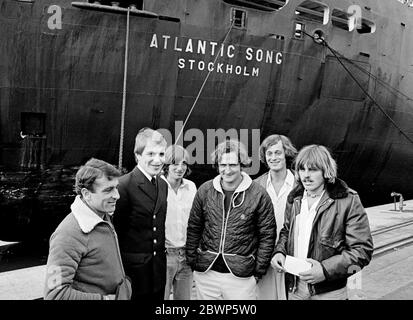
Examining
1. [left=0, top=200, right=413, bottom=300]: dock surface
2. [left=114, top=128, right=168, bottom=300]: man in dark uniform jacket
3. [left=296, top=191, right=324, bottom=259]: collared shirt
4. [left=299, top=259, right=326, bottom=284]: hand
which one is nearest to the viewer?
[left=299, top=259, right=326, bottom=284]: hand

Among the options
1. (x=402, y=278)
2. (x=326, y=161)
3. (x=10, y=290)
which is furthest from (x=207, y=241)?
(x=402, y=278)

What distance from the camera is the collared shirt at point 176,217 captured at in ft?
11.4

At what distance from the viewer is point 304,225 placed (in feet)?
9.21

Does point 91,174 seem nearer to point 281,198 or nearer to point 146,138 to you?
point 146,138

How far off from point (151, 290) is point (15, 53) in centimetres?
454

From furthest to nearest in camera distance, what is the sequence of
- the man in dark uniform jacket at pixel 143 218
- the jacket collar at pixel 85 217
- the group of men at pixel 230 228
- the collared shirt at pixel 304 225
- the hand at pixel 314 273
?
the man in dark uniform jacket at pixel 143 218 < the collared shirt at pixel 304 225 < the hand at pixel 314 273 < the group of men at pixel 230 228 < the jacket collar at pixel 85 217

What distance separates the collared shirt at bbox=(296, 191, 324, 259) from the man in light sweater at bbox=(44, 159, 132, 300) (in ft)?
3.43

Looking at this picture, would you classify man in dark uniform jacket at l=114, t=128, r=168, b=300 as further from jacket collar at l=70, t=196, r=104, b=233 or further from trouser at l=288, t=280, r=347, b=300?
trouser at l=288, t=280, r=347, b=300

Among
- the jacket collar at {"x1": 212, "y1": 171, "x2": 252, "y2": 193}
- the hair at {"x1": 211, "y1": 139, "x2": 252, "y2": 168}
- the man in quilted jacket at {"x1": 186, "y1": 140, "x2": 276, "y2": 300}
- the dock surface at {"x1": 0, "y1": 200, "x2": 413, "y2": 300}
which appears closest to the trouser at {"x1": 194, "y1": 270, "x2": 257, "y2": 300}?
the man in quilted jacket at {"x1": 186, "y1": 140, "x2": 276, "y2": 300}

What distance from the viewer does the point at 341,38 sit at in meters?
9.22

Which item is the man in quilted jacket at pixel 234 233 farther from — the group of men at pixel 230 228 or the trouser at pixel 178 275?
the trouser at pixel 178 275

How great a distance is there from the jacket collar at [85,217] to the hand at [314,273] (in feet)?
3.97

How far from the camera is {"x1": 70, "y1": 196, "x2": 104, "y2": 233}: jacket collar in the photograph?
221 centimetres

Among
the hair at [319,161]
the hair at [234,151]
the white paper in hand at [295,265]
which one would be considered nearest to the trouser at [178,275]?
the hair at [234,151]
